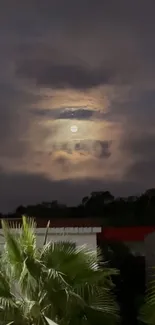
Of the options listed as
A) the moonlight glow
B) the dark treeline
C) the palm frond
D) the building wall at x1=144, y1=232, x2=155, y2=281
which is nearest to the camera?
the palm frond

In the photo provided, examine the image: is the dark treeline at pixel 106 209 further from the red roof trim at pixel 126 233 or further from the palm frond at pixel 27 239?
the palm frond at pixel 27 239

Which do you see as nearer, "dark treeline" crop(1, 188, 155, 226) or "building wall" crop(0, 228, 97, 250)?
"building wall" crop(0, 228, 97, 250)

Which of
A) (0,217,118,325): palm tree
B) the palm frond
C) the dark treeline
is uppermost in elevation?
the dark treeline

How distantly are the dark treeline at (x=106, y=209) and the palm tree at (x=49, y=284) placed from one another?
649cm

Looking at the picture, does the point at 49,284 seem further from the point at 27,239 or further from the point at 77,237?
the point at 77,237

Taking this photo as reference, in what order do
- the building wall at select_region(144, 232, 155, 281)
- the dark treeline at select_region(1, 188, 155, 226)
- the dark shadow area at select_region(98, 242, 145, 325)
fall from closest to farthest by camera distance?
1. the dark shadow area at select_region(98, 242, 145, 325)
2. the building wall at select_region(144, 232, 155, 281)
3. the dark treeline at select_region(1, 188, 155, 226)

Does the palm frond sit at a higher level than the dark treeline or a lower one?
lower

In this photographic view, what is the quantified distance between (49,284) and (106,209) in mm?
7530

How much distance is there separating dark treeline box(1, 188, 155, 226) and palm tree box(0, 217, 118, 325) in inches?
255

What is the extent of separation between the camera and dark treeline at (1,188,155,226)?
49.1 feet

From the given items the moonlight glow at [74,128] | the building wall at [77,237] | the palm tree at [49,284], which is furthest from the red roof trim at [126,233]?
the palm tree at [49,284]

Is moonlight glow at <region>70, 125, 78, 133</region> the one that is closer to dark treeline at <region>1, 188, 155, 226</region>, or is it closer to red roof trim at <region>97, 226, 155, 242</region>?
dark treeline at <region>1, 188, 155, 226</region>

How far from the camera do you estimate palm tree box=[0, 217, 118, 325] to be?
314 inches

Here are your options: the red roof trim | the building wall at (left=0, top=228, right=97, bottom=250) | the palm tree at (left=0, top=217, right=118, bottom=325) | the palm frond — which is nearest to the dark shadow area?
the red roof trim
